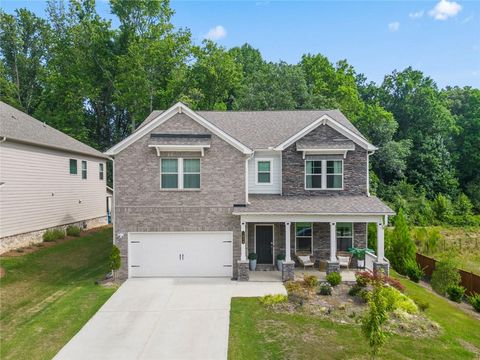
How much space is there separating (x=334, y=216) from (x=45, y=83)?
40.7 meters

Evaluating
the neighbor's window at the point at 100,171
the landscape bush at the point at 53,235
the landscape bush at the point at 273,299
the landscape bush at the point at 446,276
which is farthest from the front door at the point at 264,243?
the neighbor's window at the point at 100,171

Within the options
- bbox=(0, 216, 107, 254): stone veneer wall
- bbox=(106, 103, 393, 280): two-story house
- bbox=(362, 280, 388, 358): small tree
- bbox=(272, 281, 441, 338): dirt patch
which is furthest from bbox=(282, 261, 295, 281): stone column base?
bbox=(0, 216, 107, 254): stone veneer wall

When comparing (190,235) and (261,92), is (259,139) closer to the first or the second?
(190,235)

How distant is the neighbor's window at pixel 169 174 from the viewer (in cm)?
1566

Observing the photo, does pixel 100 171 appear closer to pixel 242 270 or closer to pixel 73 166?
pixel 73 166

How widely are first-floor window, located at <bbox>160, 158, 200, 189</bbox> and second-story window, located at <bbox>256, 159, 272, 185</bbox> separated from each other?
3.63 meters

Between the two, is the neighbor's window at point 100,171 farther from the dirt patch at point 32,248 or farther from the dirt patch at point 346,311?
the dirt patch at point 346,311

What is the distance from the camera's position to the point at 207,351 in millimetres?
9078

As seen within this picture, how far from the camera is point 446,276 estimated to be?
14844 millimetres

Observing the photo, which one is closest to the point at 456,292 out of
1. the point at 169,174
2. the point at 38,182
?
the point at 169,174

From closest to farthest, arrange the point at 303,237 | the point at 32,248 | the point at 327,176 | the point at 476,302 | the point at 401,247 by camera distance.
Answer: the point at 476,302
the point at 303,237
the point at 327,176
the point at 401,247
the point at 32,248

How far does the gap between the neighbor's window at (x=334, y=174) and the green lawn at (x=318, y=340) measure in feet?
24.2

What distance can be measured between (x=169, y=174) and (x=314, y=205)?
6938 millimetres

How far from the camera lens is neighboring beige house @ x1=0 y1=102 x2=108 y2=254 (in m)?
17.9
